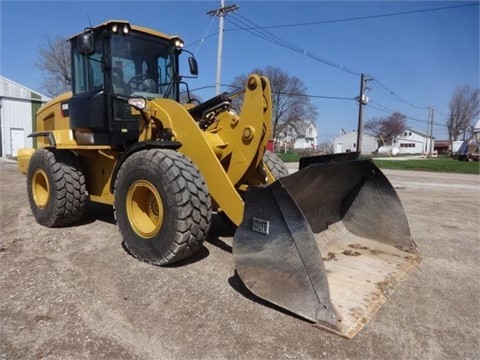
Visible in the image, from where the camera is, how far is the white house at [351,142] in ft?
265

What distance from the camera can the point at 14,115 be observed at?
29.1 m

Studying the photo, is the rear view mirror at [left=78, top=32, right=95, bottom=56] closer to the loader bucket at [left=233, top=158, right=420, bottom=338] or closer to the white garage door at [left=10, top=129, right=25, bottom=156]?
the loader bucket at [left=233, top=158, right=420, bottom=338]

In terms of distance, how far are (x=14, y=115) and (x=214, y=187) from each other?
30.6m

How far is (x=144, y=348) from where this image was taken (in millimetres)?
2469

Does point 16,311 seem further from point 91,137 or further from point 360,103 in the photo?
point 360,103

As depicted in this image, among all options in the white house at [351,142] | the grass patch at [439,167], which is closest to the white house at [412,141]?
the white house at [351,142]

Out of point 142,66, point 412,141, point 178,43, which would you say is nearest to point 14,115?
point 178,43

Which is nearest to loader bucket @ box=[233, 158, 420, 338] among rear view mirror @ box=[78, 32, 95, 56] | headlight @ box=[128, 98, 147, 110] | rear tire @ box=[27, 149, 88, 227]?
headlight @ box=[128, 98, 147, 110]

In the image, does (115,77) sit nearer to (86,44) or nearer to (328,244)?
(86,44)

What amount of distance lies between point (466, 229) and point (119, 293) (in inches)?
202

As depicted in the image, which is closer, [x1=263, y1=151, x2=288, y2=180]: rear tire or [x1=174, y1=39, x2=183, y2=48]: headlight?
[x1=263, y1=151, x2=288, y2=180]: rear tire

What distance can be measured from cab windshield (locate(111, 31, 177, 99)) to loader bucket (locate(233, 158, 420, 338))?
8.29 ft

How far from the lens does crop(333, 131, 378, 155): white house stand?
265 feet

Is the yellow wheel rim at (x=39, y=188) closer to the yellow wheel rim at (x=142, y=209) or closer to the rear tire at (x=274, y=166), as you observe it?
the yellow wheel rim at (x=142, y=209)
